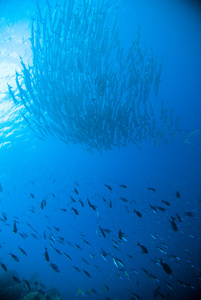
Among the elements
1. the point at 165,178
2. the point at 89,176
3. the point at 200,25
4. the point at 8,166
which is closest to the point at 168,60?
the point at 200,25

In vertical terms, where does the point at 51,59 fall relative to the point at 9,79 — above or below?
below

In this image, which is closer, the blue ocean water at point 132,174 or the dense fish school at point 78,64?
the dense fish school at point 78,64

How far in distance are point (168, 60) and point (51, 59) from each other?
7.38 m

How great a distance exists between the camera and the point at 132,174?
82.7ft

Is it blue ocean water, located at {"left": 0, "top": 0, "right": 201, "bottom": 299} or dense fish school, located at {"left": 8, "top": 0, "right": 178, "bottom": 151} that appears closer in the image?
dense fish school, located at {"left": 8, "top": 0, "right": 178, "bottom": 151}

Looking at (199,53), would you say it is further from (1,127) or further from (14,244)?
(14,244)

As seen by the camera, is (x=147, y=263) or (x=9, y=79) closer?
(x=9, y=79)

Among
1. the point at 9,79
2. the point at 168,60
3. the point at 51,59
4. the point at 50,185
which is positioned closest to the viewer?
the point at 51,59

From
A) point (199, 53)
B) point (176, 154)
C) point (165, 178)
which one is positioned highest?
point (199, 53)

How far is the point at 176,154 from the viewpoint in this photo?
20688mm

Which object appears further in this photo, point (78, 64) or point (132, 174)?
point (132, 174)

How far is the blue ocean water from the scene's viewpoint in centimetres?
843

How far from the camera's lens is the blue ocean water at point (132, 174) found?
843 cm

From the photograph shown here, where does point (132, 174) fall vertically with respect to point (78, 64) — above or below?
below
